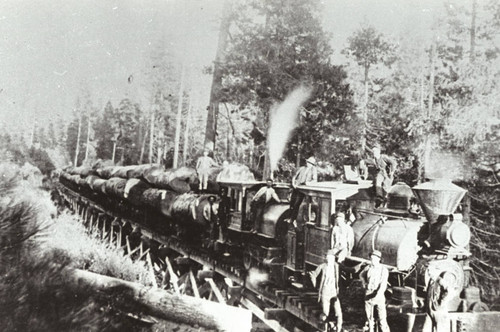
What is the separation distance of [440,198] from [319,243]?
6.53 feet

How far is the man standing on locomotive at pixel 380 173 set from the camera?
8336 millimetres

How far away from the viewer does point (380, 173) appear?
852 cm

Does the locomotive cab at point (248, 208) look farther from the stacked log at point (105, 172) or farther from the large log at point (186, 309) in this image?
the stacked log at point (105, 172)

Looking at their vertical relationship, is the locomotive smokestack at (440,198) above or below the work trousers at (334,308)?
above

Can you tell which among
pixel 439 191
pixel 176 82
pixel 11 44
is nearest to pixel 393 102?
pixel 439 191

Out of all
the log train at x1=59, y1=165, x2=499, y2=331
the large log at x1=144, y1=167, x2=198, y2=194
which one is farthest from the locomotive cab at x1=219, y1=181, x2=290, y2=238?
the large log at x1=144, y1=167, x2=198, y2=194

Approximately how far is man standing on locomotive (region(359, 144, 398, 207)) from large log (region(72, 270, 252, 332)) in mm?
3790

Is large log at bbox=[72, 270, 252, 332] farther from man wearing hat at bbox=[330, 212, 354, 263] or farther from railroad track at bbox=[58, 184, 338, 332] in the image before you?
man wearing hat at bbox=[330, 212, 354, 263]

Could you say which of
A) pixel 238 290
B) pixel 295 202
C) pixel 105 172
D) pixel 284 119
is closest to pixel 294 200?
pixel 295 202

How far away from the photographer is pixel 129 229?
17141mm

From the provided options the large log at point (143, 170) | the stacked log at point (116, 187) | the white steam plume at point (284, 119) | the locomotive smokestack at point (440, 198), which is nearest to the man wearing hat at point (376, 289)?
the locomotive smokestack at point (440, 198)

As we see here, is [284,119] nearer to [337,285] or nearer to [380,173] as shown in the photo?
[380,173]

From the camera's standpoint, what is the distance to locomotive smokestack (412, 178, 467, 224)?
21.9ft

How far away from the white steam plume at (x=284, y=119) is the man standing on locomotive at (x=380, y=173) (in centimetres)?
819
